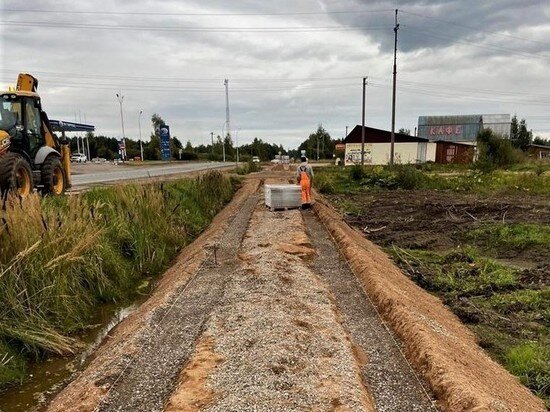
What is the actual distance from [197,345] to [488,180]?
2496 cm

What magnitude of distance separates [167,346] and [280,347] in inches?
51.7

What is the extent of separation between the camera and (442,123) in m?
72.2

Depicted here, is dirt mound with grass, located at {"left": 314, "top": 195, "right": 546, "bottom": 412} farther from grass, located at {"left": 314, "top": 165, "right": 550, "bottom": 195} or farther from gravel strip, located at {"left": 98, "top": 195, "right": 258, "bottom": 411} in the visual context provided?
grass, located at {"left": 314, "top": 165, "right": 550, "bottom": 195}

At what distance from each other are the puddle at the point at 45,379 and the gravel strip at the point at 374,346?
314 cm

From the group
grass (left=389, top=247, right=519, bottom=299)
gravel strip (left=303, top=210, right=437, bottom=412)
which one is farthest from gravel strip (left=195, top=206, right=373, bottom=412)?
grass (left=389, top=247, right=519, bottom=299)

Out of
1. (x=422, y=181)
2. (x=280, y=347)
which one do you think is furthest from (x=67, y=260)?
(x=422, y=181)

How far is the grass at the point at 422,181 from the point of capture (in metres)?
23.7

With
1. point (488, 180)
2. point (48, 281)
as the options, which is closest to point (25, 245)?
point (48, 281)

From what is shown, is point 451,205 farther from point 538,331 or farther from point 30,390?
point 30,390

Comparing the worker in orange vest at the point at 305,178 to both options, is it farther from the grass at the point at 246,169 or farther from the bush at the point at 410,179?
the grass at the point at 246,169

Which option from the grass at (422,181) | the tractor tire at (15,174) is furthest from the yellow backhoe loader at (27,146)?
the grass at (422,181)

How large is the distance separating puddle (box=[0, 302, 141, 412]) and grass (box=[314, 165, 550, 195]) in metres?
18.8

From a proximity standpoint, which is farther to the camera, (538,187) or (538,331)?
(538,187)

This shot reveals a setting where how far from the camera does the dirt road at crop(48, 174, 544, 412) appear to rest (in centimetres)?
377
